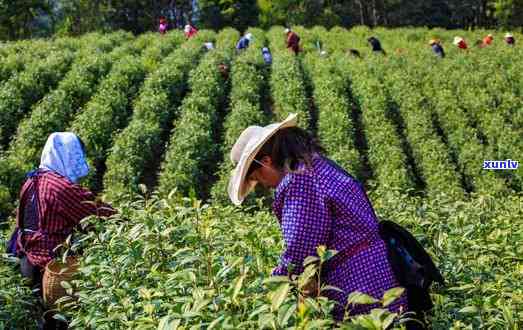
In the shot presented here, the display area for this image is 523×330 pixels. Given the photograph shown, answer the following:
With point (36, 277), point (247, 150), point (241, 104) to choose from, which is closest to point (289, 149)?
point (247, 150)

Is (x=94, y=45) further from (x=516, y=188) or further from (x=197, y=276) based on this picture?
(x=197, y=276)

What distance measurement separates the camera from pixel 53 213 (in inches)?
147

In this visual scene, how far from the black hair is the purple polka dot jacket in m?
0.05

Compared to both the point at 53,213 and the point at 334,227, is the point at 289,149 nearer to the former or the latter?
the point at 334,227

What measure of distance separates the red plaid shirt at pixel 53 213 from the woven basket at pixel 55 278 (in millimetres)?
161

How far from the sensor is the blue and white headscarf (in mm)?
3951

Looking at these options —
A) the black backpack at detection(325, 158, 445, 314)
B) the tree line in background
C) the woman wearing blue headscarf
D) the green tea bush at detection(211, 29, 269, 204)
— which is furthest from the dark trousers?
the tree line in background

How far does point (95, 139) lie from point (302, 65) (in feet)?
24.6

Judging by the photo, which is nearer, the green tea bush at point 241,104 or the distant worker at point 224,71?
the green tea bush at point 241,104

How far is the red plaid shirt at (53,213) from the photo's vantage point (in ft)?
12.2

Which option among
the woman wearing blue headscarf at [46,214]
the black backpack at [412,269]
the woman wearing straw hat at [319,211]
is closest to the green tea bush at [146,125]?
the woman wearing blue headscarf at [46,214]

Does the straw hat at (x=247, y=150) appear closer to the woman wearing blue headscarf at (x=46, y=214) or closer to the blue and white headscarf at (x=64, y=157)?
the woman wearing blue headscarf at (x=46, y=214)

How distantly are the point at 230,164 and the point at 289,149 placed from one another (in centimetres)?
782

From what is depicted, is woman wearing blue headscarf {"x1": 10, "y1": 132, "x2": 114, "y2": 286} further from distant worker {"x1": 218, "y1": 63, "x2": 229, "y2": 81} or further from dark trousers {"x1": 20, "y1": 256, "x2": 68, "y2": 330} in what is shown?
distant worker {"x1": 218, "y1": 63, "x2": 229, "y2": 81}
